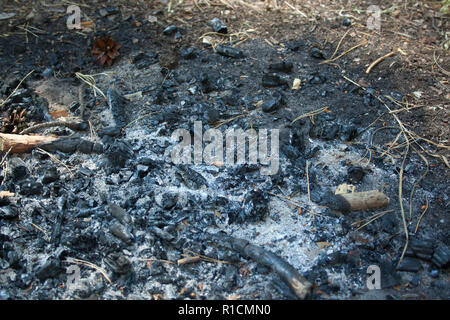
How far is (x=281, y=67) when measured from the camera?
3357 millimetres

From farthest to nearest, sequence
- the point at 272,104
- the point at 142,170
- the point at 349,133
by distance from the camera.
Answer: the point at 272,104 < the point at 349,133 < the point at 142,170

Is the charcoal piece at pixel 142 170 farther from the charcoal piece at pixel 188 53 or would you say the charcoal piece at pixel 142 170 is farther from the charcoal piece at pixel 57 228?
the charcoal piece at pixel 188 53

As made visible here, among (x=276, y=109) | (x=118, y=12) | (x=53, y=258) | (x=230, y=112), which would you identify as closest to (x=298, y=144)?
(x=276, y=109)

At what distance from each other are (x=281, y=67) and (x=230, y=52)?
0.47m

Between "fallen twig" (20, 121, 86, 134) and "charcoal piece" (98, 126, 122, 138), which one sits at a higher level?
"charcoal piece" (98, 126, 122, 138)

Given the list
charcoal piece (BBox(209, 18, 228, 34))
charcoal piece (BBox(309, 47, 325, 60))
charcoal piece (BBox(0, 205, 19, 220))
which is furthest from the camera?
charcoal piece (BBox(209, 18, 228, 34))

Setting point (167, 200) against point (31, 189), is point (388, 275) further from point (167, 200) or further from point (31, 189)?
point (31, 189)

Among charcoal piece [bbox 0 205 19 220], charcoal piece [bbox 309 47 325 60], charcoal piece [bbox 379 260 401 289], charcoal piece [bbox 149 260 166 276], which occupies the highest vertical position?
charcoal piece [bbox 309 47 325 60]

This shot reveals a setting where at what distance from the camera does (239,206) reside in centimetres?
247

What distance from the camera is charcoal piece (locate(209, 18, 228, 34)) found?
368 centimetres

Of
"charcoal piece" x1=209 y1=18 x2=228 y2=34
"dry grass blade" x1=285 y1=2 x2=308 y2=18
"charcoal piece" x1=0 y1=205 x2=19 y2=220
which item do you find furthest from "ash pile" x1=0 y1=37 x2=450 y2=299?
"dry grass blade" x1=285 y1=2 x2=308 y2=18

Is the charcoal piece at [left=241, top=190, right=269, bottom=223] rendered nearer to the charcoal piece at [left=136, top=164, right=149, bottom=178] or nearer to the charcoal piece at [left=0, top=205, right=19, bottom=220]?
the charcoal piece at [left=136, top=164, right=149, bottom=178]

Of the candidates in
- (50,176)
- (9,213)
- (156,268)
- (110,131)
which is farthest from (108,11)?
(156,268)

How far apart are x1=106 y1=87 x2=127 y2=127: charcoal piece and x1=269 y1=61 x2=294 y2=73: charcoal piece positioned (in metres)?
1.23
